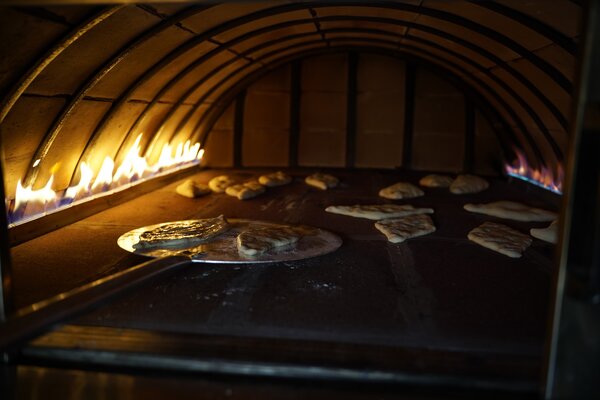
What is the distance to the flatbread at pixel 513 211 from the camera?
485cm

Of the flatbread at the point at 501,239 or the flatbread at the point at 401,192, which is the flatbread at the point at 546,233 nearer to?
the flatbread at the point at 501,239

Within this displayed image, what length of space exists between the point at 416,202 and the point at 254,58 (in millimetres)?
2989

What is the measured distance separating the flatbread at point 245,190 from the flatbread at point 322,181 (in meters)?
0.71

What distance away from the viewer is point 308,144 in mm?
8039

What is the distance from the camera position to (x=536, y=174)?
251 inches

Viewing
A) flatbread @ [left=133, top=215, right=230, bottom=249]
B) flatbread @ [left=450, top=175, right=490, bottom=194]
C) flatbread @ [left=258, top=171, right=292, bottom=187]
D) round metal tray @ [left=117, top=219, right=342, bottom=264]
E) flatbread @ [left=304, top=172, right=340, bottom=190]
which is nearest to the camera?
round metal tray @ [left=117, top=219, right=342, bottom=264]

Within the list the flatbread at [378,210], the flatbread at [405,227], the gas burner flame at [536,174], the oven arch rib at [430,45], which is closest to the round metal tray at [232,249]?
the flatbread at [405,227]

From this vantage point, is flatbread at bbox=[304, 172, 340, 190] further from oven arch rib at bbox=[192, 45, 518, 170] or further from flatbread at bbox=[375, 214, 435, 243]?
oven arch rib at bbox=[192, 45, 518, 170]

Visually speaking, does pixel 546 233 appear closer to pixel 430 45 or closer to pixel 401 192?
pixel 401 192

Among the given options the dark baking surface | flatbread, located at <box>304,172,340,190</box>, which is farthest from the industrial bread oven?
flatbread, located at <box>304,172,340,190</box>

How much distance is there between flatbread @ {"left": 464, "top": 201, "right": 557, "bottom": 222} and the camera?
4852 mm

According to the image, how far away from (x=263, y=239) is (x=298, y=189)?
267 centimetres

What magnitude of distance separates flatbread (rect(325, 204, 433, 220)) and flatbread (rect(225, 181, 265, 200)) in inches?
42.1

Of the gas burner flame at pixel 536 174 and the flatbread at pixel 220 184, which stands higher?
the gas burner flame at pixel 536 174
